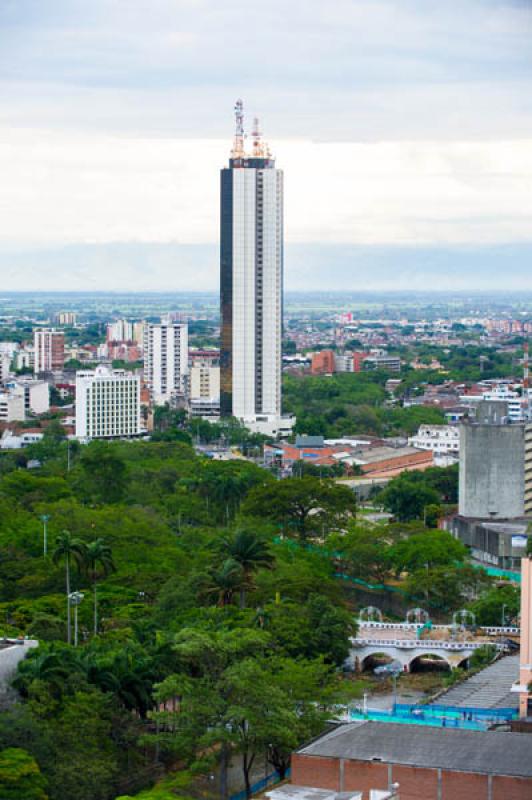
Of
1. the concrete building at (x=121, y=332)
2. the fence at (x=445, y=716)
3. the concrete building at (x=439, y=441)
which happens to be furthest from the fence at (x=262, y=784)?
the concrete building at (x=121, y=332)

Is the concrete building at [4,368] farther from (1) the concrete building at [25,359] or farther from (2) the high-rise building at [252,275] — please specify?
(2) the high-rise building at [252,275]

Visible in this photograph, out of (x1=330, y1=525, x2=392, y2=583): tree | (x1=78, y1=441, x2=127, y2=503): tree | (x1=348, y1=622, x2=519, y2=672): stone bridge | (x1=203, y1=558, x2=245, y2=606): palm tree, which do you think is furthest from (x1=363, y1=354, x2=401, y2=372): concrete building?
(x1=203, y1=558, x2=245, y2=606): palm tree

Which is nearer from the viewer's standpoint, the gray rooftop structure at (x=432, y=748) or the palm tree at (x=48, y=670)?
the gray rooftop structure at (x=432, y=748)

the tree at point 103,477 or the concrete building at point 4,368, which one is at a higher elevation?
the tree at point 103,477

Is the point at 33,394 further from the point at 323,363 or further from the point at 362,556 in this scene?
the point at 362,556

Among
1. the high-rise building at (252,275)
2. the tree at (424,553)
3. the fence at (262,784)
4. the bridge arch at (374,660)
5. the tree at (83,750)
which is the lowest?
the bridge arch at (374,660)

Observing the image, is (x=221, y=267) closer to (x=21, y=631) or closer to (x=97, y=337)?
(x=21, y=631)

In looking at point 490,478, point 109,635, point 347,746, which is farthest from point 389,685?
point 490,478

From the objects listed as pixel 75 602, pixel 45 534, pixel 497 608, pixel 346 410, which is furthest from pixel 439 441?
pixel 75 602
